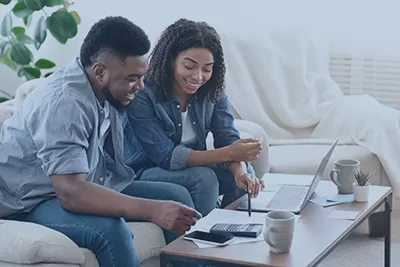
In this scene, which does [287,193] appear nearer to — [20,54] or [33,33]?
[20,54]

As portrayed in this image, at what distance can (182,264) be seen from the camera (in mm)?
2186

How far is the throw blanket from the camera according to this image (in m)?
3.40

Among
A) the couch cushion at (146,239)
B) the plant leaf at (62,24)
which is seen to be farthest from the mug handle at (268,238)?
the plant leaf at (62,24)

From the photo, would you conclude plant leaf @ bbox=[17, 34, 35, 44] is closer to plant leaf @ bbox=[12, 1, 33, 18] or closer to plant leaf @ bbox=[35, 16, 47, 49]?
plant leaf @ bbox=[35, 16, 47, 49]

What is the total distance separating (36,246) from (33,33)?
91.5 inches

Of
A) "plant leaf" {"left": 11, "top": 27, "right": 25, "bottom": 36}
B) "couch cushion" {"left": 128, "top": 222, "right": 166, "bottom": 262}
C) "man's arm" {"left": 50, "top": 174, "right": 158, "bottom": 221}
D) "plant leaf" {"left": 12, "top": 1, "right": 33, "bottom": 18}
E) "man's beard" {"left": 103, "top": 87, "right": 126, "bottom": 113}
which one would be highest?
"plant leaf" {"left": 12, "top": 1, "right": 33, "bottom": 18}

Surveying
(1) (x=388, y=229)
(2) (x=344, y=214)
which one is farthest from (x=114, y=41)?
(1) (x=388, y=229)

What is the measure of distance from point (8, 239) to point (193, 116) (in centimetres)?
91

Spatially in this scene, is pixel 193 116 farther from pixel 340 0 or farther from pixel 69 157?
pixel 340 0

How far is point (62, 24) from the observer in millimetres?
3736

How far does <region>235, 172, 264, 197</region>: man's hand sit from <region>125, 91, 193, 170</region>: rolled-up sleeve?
19cm

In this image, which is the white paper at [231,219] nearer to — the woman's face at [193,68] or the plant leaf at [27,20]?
the woman's face at [193,68]

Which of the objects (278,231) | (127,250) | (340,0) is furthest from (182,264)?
(340,0)

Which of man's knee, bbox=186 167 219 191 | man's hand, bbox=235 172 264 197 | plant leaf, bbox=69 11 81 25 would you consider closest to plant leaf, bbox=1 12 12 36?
plant leaf, bbox=69 11 81 25
